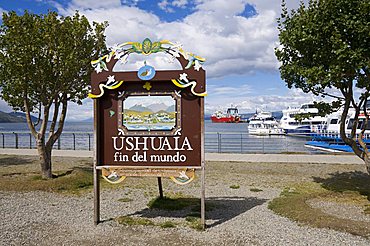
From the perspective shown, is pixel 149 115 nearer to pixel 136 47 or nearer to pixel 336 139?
pixel 136 47

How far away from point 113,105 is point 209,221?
2.73 m

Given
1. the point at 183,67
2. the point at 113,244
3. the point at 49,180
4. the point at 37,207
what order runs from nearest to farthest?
1. the point at 113,244
2. the point at 183,67
3. the point at 37,207
4. the point at 49,180

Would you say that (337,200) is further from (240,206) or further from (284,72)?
(284,72)

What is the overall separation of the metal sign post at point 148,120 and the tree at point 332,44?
8.55ft

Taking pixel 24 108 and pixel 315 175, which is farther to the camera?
pixel 315 175

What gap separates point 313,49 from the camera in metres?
7.62

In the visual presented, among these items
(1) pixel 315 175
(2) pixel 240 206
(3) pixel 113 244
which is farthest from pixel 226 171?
(3) pixel 113 244

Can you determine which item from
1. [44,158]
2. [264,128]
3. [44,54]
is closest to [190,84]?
[44,54]

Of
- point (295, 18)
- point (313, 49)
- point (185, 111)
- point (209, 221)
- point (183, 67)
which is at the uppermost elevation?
point (295, 18)

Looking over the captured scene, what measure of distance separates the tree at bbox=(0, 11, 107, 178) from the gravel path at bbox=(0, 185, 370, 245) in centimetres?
303

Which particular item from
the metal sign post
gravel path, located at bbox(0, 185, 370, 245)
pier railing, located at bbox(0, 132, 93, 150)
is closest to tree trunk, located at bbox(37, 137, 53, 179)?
gravel path, located at bbox(0, 185, 370, 245)

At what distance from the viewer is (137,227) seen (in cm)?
611

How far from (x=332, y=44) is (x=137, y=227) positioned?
199 inches

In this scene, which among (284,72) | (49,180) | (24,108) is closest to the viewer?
(284,72)
